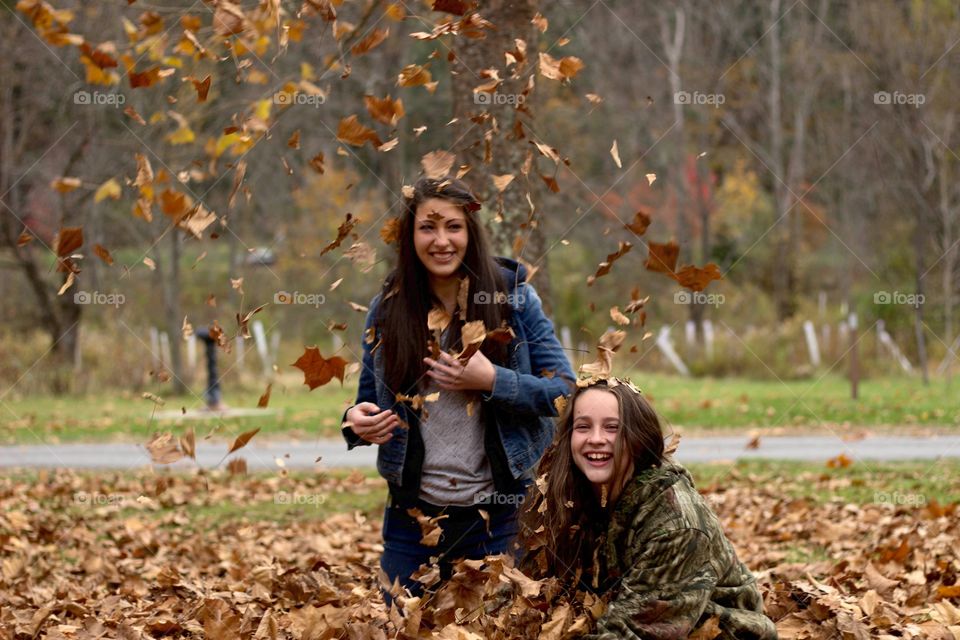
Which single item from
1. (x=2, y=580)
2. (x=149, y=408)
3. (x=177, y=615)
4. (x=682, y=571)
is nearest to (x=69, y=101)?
(x=149, y=408)

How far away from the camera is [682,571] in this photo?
3205 millimetres

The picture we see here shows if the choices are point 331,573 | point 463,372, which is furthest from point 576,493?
point 331,573

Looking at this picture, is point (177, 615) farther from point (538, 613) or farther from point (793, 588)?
point (793, 588)

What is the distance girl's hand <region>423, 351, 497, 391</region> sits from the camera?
3.72 m

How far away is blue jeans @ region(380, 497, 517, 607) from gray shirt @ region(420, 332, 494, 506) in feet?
0.17

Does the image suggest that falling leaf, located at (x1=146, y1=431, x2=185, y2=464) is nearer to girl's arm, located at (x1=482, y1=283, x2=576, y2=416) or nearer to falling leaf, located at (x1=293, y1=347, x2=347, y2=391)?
falling leaf, located at (x1=293, y1=347, x2=347, y2=391)

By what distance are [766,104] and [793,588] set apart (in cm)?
2325

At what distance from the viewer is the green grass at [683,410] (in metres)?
13.7

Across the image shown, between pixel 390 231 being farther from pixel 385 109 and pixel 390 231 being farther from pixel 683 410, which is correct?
pixel 683 410

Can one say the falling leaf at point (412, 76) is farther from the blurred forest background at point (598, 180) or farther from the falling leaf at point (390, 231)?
the blurred forest background at point (598, 180)
